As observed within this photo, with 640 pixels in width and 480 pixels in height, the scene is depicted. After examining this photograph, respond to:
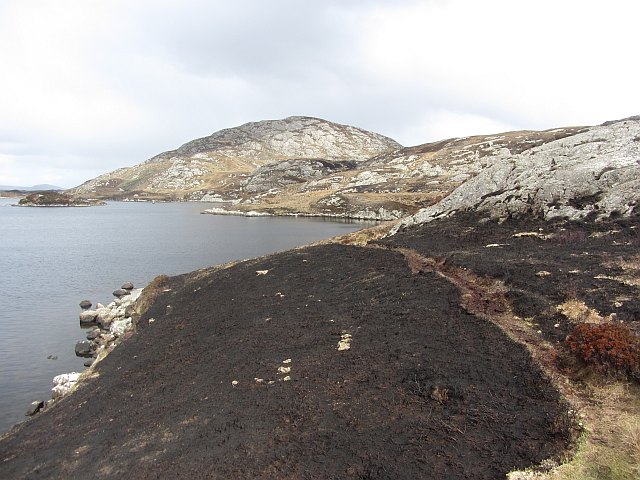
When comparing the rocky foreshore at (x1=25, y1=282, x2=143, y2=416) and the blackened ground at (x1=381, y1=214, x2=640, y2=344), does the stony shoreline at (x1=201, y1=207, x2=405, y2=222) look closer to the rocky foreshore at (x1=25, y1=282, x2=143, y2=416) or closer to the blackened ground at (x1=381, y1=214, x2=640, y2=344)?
the blackened ground at (x1=381, y1=214, x2=640, y2=344)

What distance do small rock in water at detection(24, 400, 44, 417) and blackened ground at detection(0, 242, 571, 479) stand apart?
4.04 m

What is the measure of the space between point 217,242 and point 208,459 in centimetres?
7848

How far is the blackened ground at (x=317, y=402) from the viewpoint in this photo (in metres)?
→ 11.0

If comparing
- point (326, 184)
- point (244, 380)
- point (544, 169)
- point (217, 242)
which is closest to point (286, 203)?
point (326, 184)

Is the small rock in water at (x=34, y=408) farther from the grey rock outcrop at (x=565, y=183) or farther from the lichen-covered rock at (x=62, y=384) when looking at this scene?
the grey rock outcrop at (x=565, y=183)

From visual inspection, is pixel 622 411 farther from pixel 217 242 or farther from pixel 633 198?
pixel 217 242

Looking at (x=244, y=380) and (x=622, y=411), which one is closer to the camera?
(x=622, y=411)

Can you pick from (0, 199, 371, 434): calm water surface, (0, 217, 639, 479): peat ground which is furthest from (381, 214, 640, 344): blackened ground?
(0, 199, 371, 434): calm water surface

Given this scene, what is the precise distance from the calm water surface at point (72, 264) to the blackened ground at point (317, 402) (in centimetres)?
860

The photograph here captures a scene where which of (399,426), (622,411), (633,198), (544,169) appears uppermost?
(544,169)

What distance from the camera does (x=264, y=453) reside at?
11.9m

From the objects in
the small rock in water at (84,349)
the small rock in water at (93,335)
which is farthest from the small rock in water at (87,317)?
the small rock in water at (84,349)

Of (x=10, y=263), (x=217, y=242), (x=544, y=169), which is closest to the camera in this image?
(x=544, y=169)

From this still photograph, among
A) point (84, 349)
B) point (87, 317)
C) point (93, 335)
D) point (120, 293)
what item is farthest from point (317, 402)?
point (120, 293)
